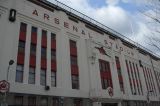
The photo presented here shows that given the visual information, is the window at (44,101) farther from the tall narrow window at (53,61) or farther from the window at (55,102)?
the tall narrow window at (53,61)

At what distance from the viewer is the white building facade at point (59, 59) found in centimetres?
2442

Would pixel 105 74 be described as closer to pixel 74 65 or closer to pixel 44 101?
pixel 74 65

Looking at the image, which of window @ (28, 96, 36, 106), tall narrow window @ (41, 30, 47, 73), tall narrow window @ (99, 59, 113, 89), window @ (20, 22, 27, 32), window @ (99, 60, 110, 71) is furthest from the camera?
window @ (99, 60, 110, 71)

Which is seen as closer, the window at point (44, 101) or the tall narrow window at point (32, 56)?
the tall narrow window at point (32, 56)

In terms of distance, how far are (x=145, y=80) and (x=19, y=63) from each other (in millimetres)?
34448

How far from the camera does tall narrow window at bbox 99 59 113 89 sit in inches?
1407

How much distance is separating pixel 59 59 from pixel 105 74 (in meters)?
10.8

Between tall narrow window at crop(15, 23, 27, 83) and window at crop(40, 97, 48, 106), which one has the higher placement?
tall narrow window at crop(15, 23, 27, 83)

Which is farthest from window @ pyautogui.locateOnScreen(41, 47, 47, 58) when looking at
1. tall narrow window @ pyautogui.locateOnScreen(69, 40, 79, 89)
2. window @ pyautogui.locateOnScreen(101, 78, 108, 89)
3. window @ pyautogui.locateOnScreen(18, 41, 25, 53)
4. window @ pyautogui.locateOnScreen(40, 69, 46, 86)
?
window @ pyautogui.locateOnScreen(101, 78, 108, 89)

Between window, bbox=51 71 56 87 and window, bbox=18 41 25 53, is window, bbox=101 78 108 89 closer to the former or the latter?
window, bbox=51 71 56 87

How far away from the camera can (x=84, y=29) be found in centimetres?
3600

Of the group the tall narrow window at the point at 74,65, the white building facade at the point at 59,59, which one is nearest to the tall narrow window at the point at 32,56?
the white building facade at the point at 59,59

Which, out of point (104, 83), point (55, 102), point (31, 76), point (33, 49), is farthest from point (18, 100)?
point (104, 83)

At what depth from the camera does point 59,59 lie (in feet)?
96.2
